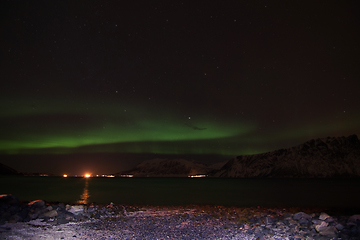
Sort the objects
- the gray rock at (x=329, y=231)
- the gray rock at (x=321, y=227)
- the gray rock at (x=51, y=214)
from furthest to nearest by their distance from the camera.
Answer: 1. the gray rock at (x=51, y=214)
2. the gray rock at (x=321, y=227)
3. the gray rock at (x=329, y=231)

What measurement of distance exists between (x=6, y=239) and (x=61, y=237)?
2.19 m

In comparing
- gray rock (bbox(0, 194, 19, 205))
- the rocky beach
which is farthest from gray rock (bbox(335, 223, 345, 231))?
gray rock (bbox(0, 194, 19, 205))

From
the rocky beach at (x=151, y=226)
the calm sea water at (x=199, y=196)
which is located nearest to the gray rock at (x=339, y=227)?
the rocky beach at (x=151, y=226)

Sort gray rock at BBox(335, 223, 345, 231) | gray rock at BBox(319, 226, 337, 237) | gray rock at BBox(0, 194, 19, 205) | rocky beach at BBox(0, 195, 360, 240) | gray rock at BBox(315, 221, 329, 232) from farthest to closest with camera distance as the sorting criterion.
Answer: gray rock at BBox(0, 194, 19, 205) → gray rock at BBox(335, 223, 345, 231) → gray rock at BBox(315, 221, 329, 232) → rocky beach at BBox(0, 195, 360, 240) → gray rock at BBox(319, 226, 337, 237)

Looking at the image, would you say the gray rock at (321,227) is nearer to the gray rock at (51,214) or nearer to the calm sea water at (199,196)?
the gray rock at (51,214)

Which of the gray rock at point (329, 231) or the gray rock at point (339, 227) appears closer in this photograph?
the gray rock at point (329, 231)

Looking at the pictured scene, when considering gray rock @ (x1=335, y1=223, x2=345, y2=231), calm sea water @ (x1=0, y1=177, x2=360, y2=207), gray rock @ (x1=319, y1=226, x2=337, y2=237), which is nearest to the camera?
gray rock @ (x1=319, y1=226, x2=337, y2=237)

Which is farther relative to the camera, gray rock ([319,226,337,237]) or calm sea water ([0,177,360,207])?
calm sea water ([0,177,360,207])

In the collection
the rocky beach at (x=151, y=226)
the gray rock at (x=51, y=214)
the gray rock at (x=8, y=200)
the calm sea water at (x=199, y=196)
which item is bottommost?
the calm sea water at (x=199, y=196)

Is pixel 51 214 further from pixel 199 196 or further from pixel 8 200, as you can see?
pixel 199 196

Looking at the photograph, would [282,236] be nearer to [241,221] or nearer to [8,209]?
[241,221]

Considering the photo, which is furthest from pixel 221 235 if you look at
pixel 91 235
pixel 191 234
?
pixel 91 235

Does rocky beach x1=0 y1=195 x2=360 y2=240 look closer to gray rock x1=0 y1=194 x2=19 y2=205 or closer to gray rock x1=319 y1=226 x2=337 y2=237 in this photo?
gray rock x1=319 y1=226 x2=337 y2=237

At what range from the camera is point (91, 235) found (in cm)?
1284
